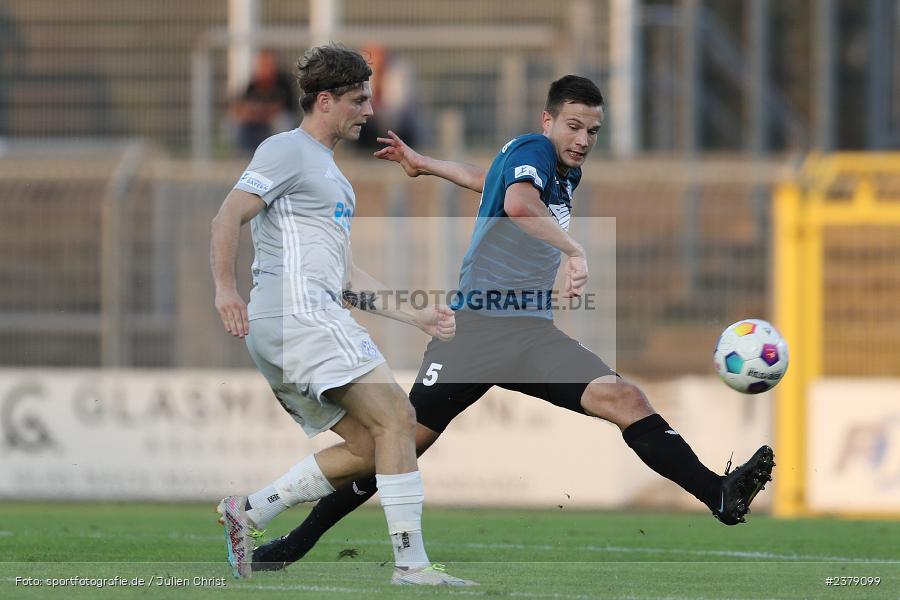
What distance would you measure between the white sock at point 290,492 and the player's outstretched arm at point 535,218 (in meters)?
1.34

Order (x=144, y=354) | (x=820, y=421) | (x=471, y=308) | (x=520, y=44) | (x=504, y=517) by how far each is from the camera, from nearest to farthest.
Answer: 1. (x=471, y=308)
2. (x=504, y=517)
3. (x=820, y=421)
4. (x=144, y=354)
5. (x=520, y=44)

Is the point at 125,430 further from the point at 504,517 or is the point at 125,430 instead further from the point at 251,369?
the point at 504,517

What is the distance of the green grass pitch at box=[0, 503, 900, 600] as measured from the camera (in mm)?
6840

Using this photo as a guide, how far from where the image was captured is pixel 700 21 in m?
20.3

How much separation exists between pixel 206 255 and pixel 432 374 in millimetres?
7374

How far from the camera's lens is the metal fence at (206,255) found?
47.7 feet

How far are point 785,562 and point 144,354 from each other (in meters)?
7.51

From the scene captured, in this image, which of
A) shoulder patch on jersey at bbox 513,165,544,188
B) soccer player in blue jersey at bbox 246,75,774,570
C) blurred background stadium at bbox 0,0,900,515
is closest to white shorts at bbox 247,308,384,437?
soccer player in blue jersey at bbox 246,75,774,570

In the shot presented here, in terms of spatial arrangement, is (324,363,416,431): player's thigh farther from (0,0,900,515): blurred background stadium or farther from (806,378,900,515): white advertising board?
(806,378,900,515): white advertising board

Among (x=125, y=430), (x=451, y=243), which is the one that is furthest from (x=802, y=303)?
(x=125, y=430)

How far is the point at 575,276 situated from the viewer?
6.95 m

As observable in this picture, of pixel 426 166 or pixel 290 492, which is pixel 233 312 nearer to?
pixel 290 492

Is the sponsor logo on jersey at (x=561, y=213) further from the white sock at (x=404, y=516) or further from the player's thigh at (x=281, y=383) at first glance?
the white sock at (x=404, y=516)

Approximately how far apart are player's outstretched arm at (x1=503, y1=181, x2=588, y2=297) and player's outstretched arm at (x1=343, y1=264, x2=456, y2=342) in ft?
1.64
